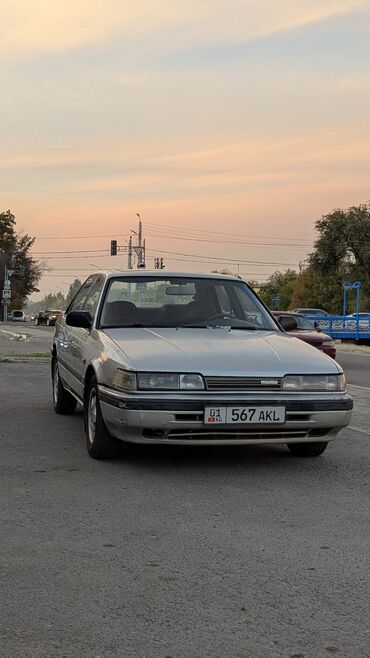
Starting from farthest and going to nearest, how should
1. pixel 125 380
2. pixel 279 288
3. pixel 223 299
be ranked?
pixel 279 288 < pixel 223 299 < pixel 125 380

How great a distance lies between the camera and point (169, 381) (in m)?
5.64

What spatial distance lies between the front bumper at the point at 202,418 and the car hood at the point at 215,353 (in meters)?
0.20

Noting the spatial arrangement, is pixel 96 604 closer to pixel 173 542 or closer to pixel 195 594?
pixel 195 594

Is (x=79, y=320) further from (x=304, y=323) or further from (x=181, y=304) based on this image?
(x=304, y=323)

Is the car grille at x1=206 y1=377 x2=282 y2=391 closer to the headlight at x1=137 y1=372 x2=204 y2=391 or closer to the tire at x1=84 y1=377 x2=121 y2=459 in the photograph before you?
the headlight at x1=137 y1=372 x2=204 y2=391

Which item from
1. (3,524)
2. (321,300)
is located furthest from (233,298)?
(321,300)

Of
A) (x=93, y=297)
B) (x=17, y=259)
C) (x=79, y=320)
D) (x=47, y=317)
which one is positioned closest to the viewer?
(x=79, y=320)

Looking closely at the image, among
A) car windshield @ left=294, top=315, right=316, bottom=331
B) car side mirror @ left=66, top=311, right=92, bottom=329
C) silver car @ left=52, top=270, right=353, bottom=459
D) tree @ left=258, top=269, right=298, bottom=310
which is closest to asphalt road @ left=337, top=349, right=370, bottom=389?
car windshield @ left=294, top=315, right=316, bottom=331

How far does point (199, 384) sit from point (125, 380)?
0.54 meters

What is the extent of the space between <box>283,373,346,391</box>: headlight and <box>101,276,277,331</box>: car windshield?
1.24 metres

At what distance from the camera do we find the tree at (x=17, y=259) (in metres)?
93.3

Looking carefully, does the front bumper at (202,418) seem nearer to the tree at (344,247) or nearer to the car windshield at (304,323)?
the car windshield at (304,323)

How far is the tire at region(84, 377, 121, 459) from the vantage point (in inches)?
242

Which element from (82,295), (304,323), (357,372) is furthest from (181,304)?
(304,323)
